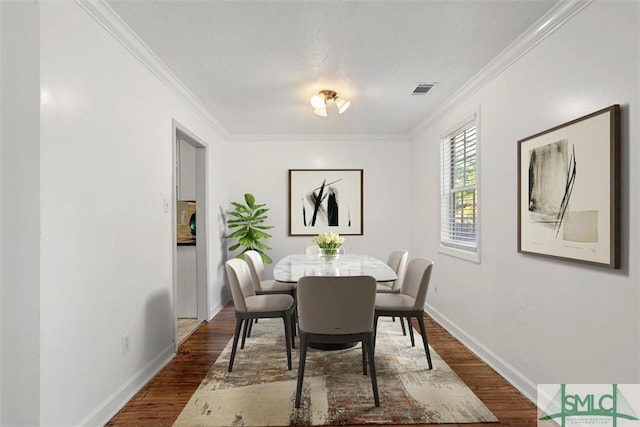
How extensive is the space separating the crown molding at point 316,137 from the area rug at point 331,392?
316 centimetres

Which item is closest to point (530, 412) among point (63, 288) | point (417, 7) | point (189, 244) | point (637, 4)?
point (637, 4)

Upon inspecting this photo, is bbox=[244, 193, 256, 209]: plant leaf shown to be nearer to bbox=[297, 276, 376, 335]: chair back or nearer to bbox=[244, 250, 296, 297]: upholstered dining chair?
bbox=[244, 250, 296, 297]: upholstered dining chair

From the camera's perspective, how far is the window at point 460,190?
11.6 ft

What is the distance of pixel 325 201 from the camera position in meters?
5.50

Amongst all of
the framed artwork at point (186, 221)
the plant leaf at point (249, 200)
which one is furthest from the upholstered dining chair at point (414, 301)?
the plant leaf at point (249, 200)

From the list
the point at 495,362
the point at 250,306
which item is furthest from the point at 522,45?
the point at 250,306

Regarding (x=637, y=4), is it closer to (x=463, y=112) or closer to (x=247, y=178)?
(x=463, y=112)

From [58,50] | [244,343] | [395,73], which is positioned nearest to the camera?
[58,50]

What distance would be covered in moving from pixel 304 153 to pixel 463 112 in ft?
8.18

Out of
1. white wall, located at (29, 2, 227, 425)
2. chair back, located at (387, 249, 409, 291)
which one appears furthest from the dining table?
white wall, located at (29, 2, 227, 425)

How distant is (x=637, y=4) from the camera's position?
65.6 inches

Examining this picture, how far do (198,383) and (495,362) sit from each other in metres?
2.27

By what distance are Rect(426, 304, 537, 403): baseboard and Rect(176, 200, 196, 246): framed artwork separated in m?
3.08

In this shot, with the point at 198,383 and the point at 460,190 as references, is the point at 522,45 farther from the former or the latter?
the point at 198,383
